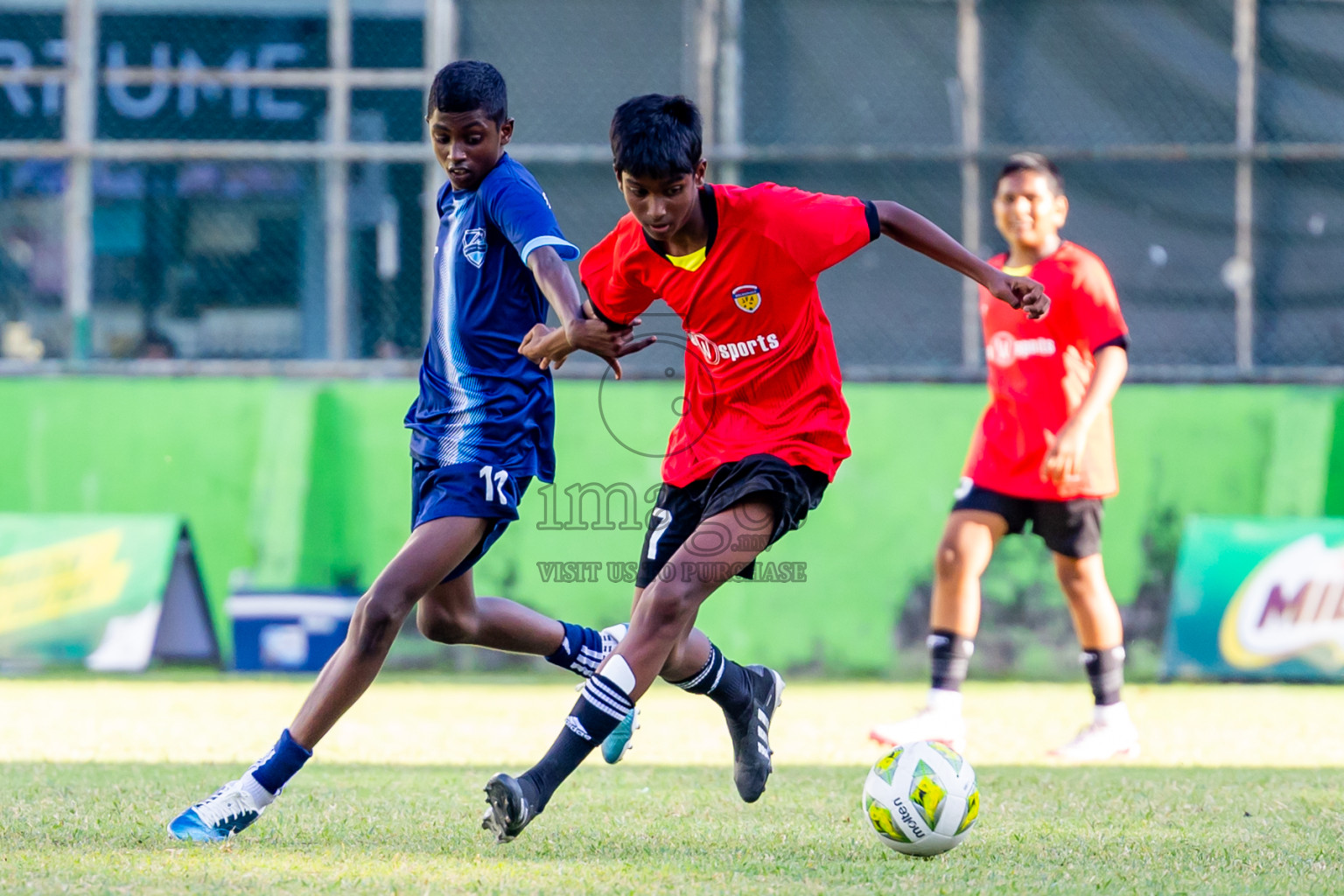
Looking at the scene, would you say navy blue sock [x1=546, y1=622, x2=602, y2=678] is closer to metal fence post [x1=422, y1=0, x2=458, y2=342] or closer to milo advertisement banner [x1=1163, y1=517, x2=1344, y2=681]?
milo advertisement banner [x1=1163, y1=517, x2=1344, y2=681]

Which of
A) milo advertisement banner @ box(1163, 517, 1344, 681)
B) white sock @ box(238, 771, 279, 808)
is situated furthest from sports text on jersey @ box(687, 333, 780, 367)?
milo advertisement banner @ box(1163, 517, 1344, 681)

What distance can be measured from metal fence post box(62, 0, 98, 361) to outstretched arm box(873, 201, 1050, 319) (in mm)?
6893

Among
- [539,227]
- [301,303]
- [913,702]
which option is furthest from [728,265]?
[301,303]

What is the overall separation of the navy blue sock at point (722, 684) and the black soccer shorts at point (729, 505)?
0.33 metres

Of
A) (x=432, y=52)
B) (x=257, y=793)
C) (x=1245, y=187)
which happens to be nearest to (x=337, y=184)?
(x=432, y=52)

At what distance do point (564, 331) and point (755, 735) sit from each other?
138 centimetres

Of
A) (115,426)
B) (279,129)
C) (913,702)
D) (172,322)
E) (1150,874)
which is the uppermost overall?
(279,129)

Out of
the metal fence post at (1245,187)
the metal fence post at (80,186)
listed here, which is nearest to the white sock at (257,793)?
the metal fence post at (80,186)

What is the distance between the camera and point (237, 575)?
29.2 feet

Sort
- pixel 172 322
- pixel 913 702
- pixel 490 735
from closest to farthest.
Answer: pixel 490 735
pixel 913 702
pixel 172 322

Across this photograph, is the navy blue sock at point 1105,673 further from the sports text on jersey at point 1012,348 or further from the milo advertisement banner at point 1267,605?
the milo advertisement banner at point 1267,605

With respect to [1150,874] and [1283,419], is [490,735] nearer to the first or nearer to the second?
[1150,874]

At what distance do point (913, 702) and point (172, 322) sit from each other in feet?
16.9

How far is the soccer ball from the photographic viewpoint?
3.74 m
